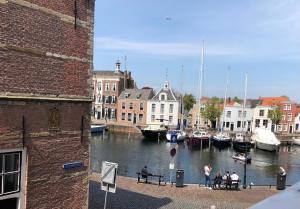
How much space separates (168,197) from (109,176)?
9.62m

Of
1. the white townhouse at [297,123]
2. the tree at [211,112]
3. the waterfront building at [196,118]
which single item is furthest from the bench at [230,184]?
the white townhouse at [297,123]

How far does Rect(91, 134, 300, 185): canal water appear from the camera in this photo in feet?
133

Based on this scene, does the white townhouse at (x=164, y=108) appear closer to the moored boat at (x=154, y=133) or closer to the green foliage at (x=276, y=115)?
the moored boat at (x=154, y=133)

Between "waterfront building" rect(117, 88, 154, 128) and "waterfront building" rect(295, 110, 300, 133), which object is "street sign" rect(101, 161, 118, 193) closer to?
"waterfront building" rect(117, 88, 154, 128)

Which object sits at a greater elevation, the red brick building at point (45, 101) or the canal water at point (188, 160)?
the red brick building at point (45, 101)

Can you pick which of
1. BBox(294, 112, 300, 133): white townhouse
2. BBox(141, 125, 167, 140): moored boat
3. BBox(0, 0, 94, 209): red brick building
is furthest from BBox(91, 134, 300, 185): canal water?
BBox(294, 112, 300, 133): white townhouse

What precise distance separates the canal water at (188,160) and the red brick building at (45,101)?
20.8m

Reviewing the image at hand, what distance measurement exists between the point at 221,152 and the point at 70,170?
51063 mm

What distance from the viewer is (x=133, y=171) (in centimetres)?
4038

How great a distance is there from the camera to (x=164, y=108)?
294ft

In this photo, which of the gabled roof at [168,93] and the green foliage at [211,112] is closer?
the gabled roof at [168,93]

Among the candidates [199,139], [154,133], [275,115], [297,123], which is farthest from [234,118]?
[199,139]

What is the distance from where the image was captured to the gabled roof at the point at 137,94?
9175 cm

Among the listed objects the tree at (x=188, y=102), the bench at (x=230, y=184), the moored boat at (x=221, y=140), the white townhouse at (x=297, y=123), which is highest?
the tree at (x=188, y=102)
